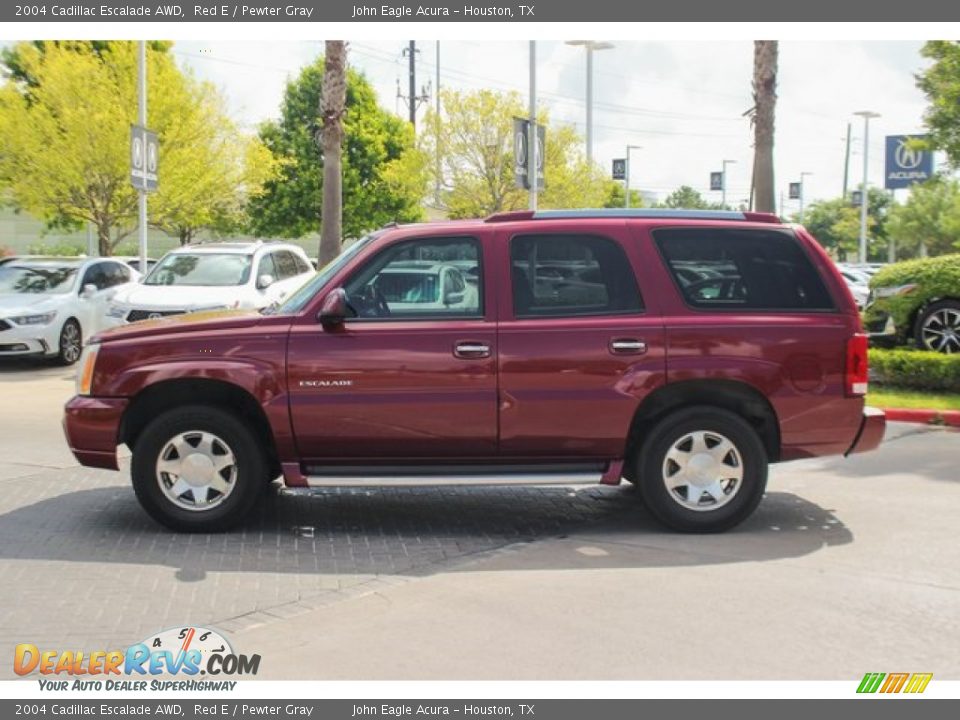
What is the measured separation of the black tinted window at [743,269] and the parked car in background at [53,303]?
39.2 feet

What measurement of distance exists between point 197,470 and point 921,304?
389 inches

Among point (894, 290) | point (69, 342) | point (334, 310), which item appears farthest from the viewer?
point (69, 342)

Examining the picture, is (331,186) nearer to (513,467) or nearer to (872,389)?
(872,389)

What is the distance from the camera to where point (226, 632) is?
16.5ft

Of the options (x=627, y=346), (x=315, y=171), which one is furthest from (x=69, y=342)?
(x=315, y=171)

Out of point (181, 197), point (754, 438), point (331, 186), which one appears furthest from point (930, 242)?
point (754, 438)

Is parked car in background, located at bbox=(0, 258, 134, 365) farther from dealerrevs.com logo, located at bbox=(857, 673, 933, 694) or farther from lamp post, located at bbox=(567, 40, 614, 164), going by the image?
lamp post, located at bbox=(567, 40, 614, 164)

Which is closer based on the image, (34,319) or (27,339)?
(27,339)

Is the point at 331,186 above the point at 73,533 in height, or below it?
above

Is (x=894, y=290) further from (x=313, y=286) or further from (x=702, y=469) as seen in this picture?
(x=313, y=286)

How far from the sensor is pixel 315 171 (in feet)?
158

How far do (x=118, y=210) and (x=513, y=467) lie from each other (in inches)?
925

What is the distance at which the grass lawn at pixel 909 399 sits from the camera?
1174cm

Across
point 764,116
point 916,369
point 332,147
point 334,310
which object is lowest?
point 916,369
